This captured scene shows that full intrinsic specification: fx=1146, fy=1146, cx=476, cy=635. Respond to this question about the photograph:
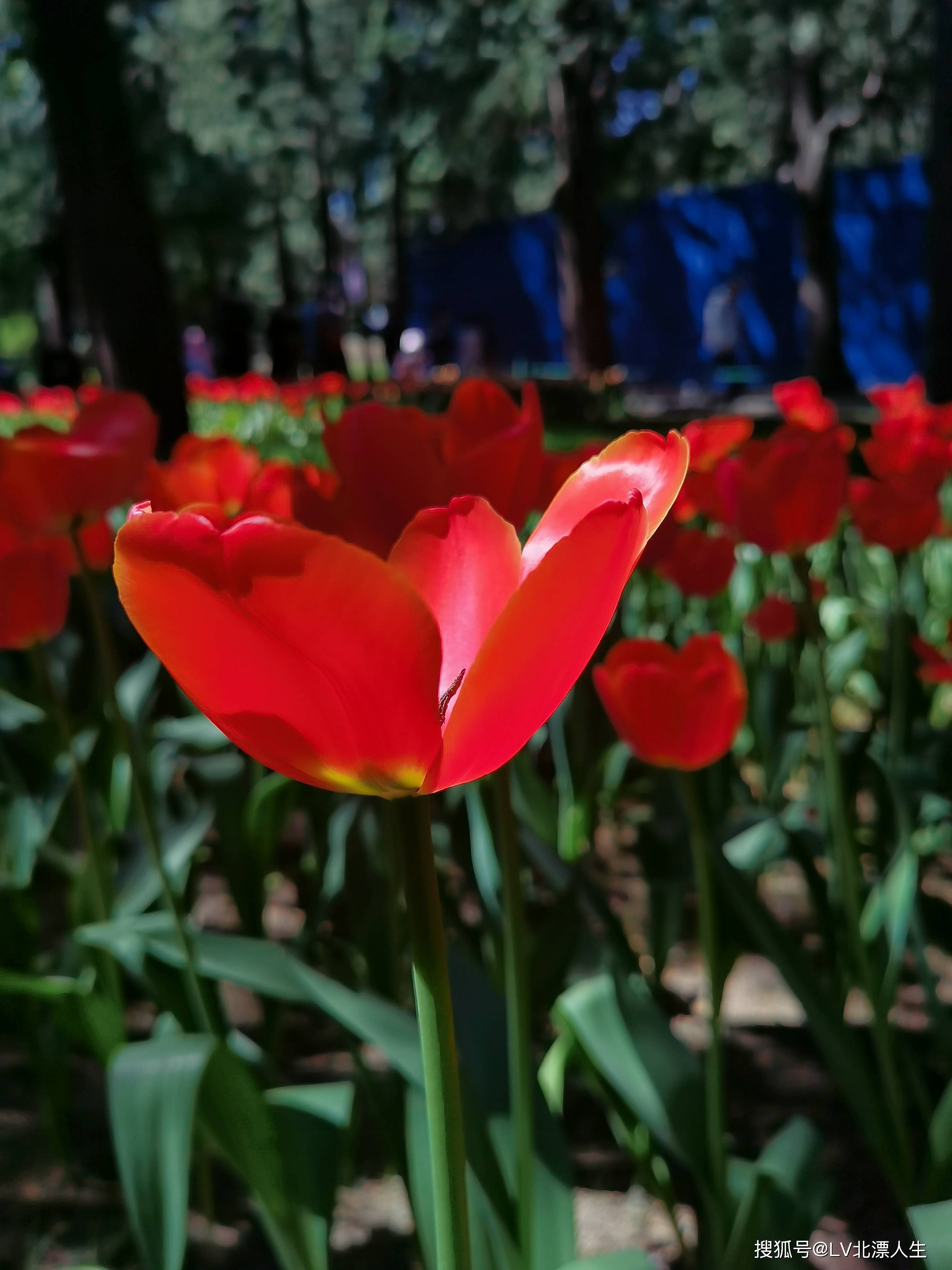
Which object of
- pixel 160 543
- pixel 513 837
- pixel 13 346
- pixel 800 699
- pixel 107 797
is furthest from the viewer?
pixel 13 346

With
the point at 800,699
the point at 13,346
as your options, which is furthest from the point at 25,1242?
the point at 13,346

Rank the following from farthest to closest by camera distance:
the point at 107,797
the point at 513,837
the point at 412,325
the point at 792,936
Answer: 1. the point at 412,325
2. the point at 107,797
3. the point at 792,936
4. the point at 513,837

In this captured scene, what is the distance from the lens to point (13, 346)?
3117cm

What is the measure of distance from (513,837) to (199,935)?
20.2 inches

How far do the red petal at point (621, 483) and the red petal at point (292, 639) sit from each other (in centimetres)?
8

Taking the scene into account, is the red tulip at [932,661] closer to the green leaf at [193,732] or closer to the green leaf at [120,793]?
the green leaf at [193,732]

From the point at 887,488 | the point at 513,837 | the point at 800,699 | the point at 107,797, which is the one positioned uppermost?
the point at 887,488

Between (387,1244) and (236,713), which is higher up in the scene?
(236,713)

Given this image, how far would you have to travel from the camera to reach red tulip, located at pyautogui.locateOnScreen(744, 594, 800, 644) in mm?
1870

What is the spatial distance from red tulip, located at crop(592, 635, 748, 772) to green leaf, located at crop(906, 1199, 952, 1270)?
417 millimetres

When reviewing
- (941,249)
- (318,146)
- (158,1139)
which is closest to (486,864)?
(158,1139)

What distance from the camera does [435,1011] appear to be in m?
0.51

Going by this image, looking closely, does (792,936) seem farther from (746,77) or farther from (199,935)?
(746,77)

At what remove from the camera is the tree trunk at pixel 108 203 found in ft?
10.5
